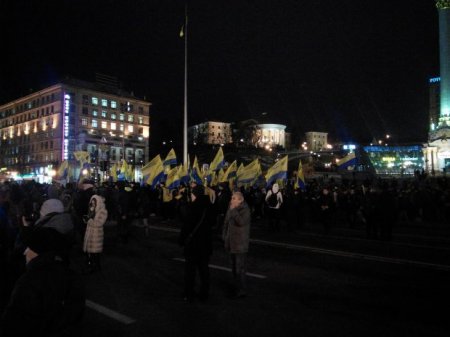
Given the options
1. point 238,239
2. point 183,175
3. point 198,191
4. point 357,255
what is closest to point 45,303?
point 198,191

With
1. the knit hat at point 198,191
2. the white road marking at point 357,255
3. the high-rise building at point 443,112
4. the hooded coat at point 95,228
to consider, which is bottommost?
the white road marking at point 357,255

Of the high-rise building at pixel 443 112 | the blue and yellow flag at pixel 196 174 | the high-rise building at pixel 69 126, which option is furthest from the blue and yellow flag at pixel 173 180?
the high-rise building at pixel 69 126

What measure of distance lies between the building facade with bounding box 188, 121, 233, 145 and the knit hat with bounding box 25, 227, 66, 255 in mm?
127767

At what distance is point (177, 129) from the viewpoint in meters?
130

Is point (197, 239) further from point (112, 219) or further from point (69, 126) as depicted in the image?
point (69, 126)

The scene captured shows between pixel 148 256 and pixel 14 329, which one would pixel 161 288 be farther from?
pixel 14 329

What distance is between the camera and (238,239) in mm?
7148

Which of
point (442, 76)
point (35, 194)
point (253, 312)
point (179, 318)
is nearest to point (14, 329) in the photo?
point (179, 318)

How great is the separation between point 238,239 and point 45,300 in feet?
16.2

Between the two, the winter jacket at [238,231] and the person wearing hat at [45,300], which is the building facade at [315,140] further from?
the person wearing hat at [45,300]

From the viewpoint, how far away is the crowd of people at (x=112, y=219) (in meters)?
2.45

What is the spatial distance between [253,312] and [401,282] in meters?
3.54

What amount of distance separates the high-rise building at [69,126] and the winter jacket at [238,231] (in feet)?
262

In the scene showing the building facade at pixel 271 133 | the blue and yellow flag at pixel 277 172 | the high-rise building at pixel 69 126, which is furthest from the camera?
the building facade at pixel 271 133
